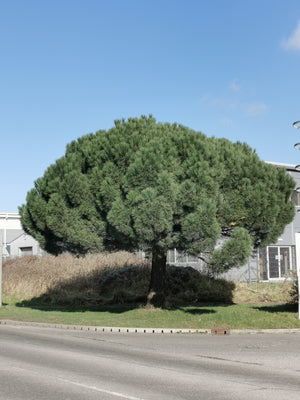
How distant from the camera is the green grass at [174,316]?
16.5m

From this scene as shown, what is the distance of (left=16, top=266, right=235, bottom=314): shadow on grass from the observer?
2428 centimetres

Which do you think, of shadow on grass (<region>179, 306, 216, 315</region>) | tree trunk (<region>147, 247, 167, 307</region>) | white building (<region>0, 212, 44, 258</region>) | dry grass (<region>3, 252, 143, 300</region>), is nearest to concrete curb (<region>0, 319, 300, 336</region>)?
shadow on grass (<region>179, 306, 216, 315</region>)

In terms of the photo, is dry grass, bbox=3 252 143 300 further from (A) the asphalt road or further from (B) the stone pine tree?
(A) the asphalt road

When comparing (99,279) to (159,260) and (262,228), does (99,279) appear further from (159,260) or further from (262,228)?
(262,228)

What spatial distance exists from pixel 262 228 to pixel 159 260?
13.7 feet

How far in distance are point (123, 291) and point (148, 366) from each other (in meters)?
15.2

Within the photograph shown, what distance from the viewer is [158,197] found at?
652 inches

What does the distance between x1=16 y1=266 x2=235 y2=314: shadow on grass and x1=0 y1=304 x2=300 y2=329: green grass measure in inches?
50.2

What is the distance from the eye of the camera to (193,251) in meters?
17.3

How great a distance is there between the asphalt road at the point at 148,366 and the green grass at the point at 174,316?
4.41 feet

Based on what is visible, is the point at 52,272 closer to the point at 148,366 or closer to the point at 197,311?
the point at 197,311

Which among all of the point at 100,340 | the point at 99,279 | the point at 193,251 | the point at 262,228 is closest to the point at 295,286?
the point at 262,228

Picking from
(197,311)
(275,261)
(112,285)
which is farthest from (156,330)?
(275,261)

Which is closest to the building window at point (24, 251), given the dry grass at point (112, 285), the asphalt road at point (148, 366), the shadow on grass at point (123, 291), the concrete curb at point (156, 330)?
the dry grass at point (112, 285)
